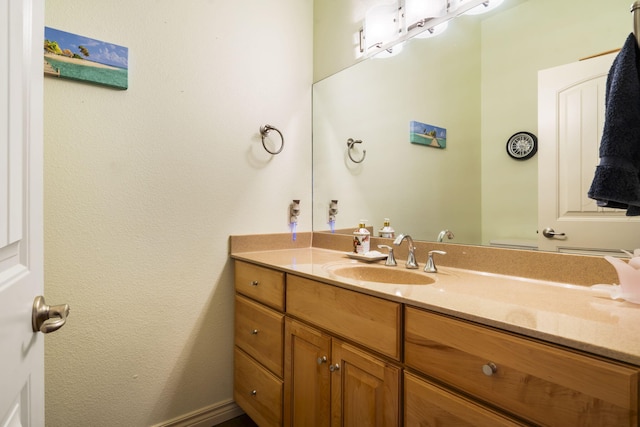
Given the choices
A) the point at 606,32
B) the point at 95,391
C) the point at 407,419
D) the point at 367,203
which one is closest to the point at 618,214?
the point at 606,32

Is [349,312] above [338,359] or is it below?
above

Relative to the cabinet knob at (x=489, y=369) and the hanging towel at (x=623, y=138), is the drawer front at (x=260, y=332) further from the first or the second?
the hanging towel at (x=623, y=138)

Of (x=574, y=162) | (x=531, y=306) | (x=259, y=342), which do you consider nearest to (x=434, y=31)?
(x=574, y=162)

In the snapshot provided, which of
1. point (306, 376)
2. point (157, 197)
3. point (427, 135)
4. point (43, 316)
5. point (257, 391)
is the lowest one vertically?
point (257, 391)

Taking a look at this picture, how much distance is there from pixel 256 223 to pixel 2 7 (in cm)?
137

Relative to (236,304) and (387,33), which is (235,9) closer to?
(387,33)

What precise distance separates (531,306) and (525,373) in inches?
8.1

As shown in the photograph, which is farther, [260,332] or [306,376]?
[260,332]

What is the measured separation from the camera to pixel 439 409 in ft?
2.52

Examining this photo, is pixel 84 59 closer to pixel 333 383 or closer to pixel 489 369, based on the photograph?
pixel 333 383

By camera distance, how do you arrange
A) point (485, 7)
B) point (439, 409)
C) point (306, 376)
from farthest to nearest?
point (485, 7) → point (306, 376) → point (439, 409)

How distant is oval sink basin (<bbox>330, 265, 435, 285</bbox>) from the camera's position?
131 cm

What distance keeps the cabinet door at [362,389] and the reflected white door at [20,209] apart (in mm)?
730

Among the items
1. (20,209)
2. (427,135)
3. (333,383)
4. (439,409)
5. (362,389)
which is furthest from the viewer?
(427,135)
